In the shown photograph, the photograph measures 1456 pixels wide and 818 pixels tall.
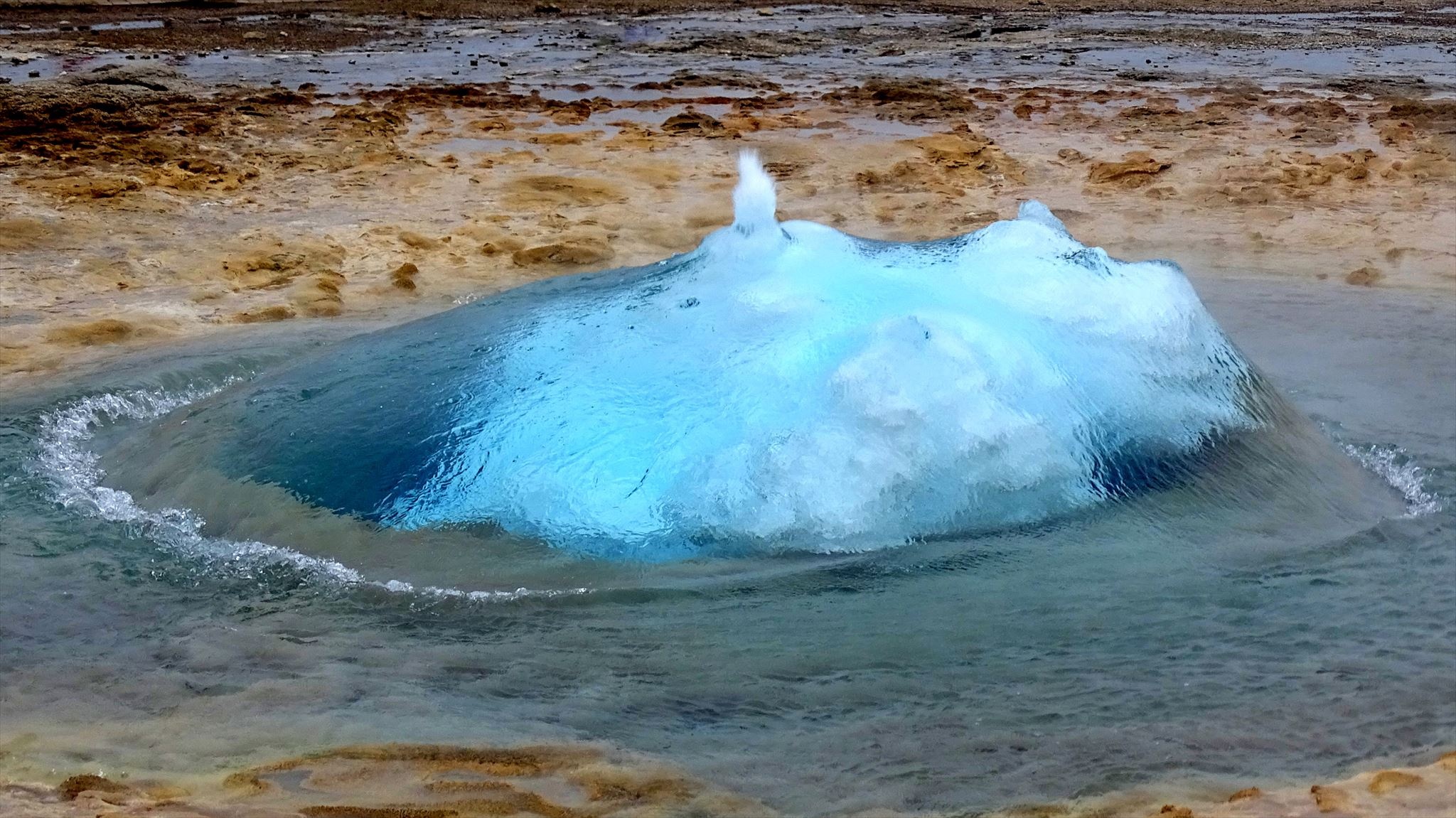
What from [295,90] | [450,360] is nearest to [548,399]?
[450,360]

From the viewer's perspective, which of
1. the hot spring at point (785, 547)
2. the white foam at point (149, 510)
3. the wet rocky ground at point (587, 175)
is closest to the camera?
the wet rocky ground at point (587, 175)

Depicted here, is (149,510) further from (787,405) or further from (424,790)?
(787,405)

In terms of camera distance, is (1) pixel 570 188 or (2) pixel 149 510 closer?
(2) pixel 149 510

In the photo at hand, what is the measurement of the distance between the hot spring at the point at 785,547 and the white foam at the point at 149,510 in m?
0.01

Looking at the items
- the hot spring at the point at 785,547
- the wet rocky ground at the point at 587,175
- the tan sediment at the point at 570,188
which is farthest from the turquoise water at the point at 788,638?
the tan sediment at the point at 570,188

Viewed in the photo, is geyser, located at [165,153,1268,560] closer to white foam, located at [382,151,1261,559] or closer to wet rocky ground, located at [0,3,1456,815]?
white foam, located at [382,151,1261,559]

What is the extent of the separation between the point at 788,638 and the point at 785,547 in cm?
28

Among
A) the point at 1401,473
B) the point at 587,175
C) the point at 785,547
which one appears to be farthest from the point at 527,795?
the point at 587,175

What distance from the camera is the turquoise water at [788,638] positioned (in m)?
2.73

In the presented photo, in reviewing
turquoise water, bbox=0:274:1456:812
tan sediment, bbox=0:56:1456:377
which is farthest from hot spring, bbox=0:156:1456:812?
tan sediment, bbox=0:56:1456:377

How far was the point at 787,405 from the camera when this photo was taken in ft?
11.2

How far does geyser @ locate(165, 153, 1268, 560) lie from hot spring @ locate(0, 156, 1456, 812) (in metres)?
0.01

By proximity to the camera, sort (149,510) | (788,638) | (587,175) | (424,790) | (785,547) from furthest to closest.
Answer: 1. (587,175)
2. (149,510)
3. (785,547)
4. (788,638)
5. (424,790)

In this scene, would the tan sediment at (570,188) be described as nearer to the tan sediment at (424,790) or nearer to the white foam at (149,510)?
the white foam at (149,510)
